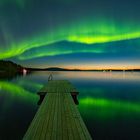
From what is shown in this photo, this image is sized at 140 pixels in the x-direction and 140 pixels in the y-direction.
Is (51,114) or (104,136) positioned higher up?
(51,114)

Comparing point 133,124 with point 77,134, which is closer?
point 77,134

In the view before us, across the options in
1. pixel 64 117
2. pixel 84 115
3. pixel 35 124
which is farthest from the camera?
pixel 84 115

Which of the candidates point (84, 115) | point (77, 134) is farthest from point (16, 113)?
point (77, 134)

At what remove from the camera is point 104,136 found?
45.3 feet

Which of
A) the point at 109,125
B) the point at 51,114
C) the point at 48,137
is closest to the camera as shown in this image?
the point at 48,137

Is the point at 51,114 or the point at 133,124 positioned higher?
the point at 51,114

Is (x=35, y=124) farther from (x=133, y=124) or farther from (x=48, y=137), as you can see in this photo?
(x=133, y=124)

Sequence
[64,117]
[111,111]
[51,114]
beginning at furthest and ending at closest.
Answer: [111,111]
[51,114]
[64,117]

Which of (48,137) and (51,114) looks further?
(51,114)

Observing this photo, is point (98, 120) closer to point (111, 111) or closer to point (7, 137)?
point (111, 111)

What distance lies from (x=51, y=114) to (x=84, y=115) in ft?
26.2

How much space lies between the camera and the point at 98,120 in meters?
18.0

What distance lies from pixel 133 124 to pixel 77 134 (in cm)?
1004

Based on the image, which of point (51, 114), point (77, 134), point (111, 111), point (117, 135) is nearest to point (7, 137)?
point (51, 114)
